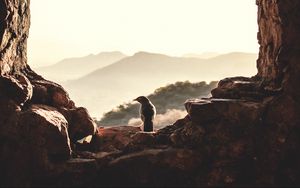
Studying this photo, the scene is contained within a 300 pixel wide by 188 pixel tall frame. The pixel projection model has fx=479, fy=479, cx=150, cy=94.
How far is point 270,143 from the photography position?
48.7 feet

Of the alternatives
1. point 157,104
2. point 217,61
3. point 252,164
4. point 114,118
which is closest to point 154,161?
point 252,164

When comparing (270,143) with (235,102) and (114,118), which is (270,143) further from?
(114,118)

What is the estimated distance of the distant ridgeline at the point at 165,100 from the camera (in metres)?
47.1

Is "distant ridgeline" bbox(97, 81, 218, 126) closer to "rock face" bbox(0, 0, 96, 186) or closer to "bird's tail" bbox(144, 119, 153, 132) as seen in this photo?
"bird's tail" bbox(144, 119, 153, 132)

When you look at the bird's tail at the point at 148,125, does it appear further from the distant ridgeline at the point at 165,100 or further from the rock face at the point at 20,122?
the distant ridgeline at the point at 165,100

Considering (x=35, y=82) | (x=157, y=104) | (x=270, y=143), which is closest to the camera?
(x=270, y=143)

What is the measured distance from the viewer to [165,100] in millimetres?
52156

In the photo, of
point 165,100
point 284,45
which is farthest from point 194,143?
point 165,100

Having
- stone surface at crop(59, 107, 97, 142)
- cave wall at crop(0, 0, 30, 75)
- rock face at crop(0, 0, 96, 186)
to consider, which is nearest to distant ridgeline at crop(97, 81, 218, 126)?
stone surface at crop(59, 107, 97, 142)

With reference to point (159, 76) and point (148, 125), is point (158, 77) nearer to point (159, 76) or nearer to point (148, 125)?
point (159, 76)

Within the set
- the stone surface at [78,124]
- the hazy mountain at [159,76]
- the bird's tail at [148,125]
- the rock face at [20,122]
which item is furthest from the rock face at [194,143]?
the hazy mountain at [159,76]

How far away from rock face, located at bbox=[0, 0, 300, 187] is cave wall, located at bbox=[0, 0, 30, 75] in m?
0.04

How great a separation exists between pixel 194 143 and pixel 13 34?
23.6ft

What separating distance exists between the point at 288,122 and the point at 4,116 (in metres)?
8.85
